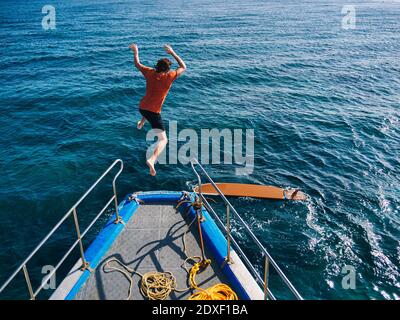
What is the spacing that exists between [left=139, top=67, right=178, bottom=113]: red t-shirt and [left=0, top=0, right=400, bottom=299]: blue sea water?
8117 mm

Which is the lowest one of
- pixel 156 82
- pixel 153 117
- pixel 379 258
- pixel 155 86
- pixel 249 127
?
pixel 379 258

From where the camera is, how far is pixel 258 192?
16.6 meters

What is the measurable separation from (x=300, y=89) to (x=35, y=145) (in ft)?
73.2

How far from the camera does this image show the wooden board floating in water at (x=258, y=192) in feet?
53.8

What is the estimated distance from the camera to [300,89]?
29641mm

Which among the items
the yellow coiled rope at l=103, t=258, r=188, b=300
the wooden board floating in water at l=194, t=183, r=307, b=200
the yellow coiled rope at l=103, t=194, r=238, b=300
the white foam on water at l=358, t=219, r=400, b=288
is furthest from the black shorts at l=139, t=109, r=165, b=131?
the white foam on water at l=358, t=219, r=400, b=288

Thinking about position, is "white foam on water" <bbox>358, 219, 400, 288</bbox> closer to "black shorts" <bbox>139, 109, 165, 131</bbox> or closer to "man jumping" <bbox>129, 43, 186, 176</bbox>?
"man jumping" <bbox>129, 43, 186, 176</bbox>

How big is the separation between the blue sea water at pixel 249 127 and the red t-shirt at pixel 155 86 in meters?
8.12

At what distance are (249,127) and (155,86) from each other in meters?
15.8

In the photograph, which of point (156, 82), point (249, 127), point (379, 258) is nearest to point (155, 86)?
point (156, 82)

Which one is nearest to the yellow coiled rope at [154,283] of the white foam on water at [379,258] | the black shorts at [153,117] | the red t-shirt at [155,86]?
the black shorts at [153,117]

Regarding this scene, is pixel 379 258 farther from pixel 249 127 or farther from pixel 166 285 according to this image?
pixel 249 127
